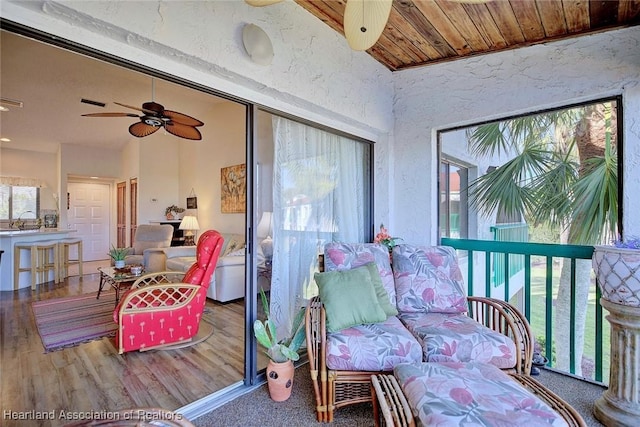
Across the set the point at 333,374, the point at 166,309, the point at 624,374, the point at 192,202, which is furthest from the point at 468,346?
the point at 192,202

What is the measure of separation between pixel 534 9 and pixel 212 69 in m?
2.27

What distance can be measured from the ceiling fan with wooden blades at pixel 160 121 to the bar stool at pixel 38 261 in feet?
9.49

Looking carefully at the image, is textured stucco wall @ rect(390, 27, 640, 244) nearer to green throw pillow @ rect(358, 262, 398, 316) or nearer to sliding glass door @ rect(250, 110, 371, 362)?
sliding glass door @ rect(250, 110, 371, 362)

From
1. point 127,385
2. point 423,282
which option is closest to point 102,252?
point 127,385

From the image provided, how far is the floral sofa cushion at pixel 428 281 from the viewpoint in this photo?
2291 millimetres

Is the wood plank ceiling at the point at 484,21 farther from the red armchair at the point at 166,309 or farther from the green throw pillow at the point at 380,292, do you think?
the red armchair at the point at 166,309

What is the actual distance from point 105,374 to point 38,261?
411cm

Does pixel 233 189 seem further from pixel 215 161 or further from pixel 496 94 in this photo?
pixel 496 94

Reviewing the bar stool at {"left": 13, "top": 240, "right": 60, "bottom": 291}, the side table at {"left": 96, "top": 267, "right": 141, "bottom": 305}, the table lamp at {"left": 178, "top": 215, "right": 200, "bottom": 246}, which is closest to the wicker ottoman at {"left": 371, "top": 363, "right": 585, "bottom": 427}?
the side table at {"left": 96, "top": 267, "right": 141, "bottom": 305}

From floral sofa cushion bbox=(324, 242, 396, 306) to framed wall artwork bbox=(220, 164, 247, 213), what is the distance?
311cm

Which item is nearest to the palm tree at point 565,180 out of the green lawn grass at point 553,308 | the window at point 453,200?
the green lawn grass at point 553,308

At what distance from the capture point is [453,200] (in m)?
3.13

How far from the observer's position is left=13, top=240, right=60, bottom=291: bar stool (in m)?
4.76

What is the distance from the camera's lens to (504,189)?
2.79 m
